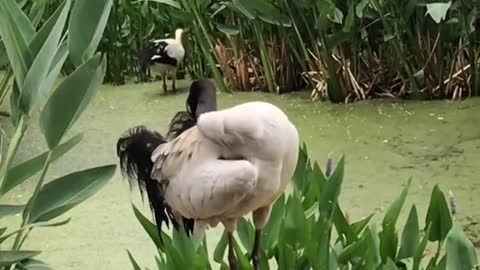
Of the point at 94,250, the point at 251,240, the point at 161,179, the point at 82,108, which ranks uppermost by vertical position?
the point at 82,108

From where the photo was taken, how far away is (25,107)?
132 centimetres

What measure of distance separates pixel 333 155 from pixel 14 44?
2217 millimetres

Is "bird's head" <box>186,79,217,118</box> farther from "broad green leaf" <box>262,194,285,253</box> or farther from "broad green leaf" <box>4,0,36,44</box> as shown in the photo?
"broad green leaf" <box>4,0,36,44</box>

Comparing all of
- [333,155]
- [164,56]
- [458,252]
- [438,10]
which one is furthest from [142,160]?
[164,56]

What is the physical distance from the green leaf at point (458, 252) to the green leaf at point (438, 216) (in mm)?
112

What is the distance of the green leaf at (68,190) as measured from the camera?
4.58 feet

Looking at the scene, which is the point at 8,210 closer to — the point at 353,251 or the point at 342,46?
the point at 353,251

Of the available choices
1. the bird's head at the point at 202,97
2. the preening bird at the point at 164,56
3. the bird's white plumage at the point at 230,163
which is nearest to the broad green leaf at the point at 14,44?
the bird's white plumage at the point at 230,163

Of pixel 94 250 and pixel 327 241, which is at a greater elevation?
pixel 327 241

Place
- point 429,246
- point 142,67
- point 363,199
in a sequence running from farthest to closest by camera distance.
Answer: point 142,67
point 363,199
point 429,246

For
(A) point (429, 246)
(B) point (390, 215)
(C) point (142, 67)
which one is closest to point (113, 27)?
(C) point (142, 67)

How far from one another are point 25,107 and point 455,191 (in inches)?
76.8

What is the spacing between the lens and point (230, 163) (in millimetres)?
1775

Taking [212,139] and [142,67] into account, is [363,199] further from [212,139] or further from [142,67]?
[142,67]
